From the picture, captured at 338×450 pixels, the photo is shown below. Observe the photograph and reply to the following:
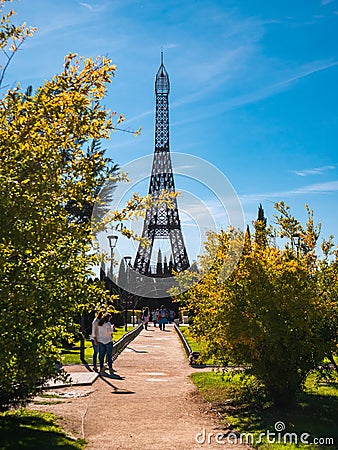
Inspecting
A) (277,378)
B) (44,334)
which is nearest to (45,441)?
(44,334)

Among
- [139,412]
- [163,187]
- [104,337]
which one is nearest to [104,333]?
[104,337]

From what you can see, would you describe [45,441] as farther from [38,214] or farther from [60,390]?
[60,390]

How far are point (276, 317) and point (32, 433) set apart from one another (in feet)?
13.2

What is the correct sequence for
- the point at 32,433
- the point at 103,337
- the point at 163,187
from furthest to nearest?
the point at 163,187 < the point at 103,337 < the point at 32,433

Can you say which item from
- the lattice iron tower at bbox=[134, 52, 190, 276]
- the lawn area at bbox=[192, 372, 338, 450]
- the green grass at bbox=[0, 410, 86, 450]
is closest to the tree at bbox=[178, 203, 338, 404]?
the lawn area at bbox=[192, 372, 338, 450]

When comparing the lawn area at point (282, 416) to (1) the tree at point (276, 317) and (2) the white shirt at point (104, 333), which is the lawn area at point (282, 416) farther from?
(2) the white shirt at point (104, 333)

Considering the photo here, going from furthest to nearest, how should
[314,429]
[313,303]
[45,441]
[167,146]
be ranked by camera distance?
[167,146], [313,303], [314,429], [45,441]

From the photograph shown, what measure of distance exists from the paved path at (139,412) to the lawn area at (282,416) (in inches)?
14.3

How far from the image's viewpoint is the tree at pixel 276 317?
29.4 feet

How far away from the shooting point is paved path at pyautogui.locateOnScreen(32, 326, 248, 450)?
25.0 ft

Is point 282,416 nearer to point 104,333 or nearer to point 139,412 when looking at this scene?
point 139,412

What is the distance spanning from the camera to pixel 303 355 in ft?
30.2

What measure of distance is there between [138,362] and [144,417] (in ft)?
27.7

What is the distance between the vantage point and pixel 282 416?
881 cm
